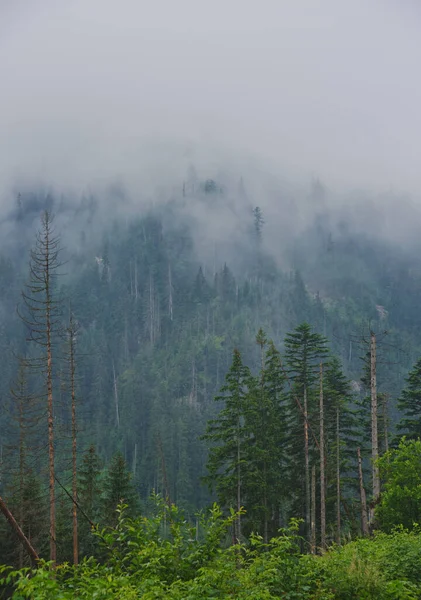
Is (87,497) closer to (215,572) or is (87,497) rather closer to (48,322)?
(48,322)

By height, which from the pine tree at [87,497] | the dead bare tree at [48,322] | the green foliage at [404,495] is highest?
the dead bare tree at [48,322]

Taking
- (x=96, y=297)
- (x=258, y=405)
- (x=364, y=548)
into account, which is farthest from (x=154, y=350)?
(x=364, y=548)

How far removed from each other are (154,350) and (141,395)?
3469 cm

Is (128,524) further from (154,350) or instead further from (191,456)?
(154,350)

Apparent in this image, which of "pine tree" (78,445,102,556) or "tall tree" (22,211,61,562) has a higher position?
"tall tree" (22,211,61,562)

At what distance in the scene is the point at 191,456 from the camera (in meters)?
97.0

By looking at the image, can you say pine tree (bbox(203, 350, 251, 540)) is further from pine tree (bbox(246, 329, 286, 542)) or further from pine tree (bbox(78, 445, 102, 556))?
pine tree (bbox(78, 445, 102, 556))

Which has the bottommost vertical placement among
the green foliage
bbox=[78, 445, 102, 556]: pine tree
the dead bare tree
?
bbox=[78, 445, 102, 556]: pine tree

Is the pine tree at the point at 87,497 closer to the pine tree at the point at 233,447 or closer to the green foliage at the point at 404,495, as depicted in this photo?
the pine tree at the point at 233,447

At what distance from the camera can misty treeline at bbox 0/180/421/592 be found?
25.1 m

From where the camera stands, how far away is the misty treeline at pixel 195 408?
25.1 meters

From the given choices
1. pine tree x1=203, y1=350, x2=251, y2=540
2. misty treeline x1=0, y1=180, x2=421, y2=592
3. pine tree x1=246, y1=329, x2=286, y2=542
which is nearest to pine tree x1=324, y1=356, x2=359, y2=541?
misty treeline x1=0, y1=180, x2=421, y2=592

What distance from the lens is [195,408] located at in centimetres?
13112

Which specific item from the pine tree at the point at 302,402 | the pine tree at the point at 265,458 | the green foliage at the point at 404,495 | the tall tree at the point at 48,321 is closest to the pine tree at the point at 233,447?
the pine tree at the point at 265,458
